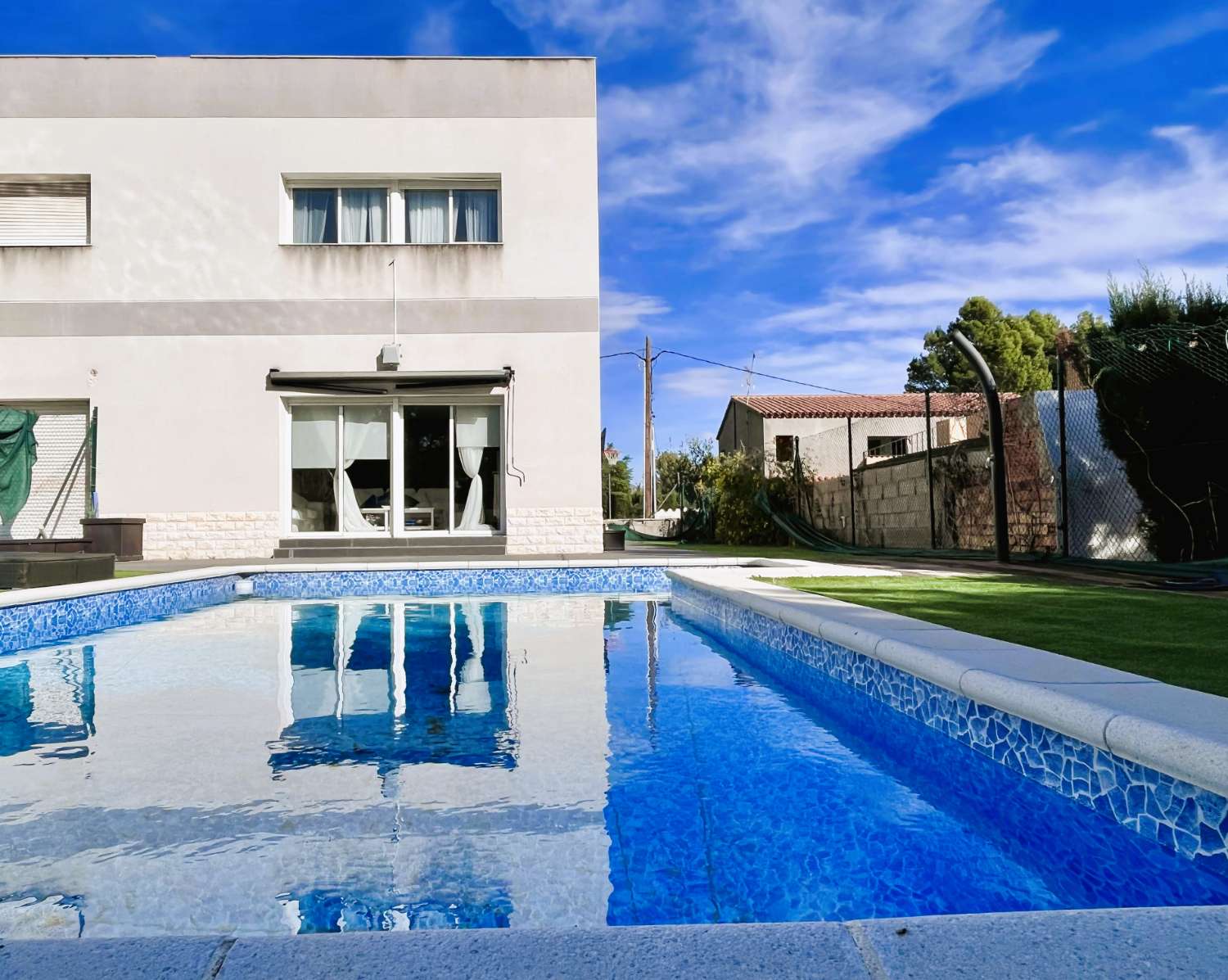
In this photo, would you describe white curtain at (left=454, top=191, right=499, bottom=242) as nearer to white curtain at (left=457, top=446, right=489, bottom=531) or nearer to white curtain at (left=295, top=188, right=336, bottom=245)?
white curtain at (left=295, top=188, right=336, bottom=245)

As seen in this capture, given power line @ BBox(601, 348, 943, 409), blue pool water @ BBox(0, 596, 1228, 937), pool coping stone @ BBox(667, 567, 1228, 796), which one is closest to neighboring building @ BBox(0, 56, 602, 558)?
blue pool water @ BBox(0, 596, 1228, 937)

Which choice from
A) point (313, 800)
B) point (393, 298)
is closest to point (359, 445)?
point (393, 298)

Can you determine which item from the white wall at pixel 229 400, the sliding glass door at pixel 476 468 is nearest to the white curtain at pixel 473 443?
the sliding glass door at pixel 476 468

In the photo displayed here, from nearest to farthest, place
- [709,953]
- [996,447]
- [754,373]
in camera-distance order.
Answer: [709,953] < [996,447] < [754,373]

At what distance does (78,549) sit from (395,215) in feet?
21.6

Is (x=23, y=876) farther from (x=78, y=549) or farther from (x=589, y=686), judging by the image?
(x=78, y=549)

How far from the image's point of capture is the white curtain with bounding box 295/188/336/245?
44.1 ft

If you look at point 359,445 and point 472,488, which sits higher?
point 359,445

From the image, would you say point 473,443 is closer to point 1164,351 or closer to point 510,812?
point 1164,351

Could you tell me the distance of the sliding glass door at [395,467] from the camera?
13.3 m

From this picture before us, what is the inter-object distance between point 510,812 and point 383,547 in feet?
35.0

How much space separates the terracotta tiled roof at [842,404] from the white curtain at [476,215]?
1756 centimetres

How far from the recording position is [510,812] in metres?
2.79

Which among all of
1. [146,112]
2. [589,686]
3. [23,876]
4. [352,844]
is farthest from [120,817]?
[146,112]
